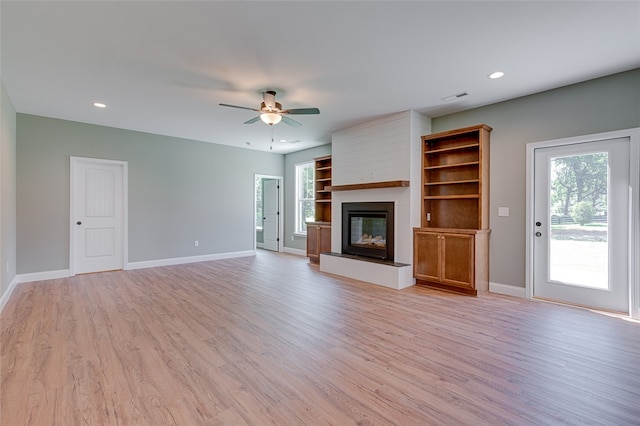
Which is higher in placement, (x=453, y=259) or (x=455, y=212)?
(x=455, y=212)

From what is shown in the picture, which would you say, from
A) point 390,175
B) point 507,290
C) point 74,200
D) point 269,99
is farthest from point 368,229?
point 74,200

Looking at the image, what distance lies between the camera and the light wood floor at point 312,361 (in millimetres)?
1824

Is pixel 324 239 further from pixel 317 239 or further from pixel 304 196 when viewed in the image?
pixel 304 196

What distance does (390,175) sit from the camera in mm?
5074

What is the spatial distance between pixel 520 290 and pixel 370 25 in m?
3.98

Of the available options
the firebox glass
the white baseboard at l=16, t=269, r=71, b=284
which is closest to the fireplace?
the firebox glass

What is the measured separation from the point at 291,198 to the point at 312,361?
616 cm

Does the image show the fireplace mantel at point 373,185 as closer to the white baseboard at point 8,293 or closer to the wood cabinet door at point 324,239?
the wood cabinet door at point 324,239

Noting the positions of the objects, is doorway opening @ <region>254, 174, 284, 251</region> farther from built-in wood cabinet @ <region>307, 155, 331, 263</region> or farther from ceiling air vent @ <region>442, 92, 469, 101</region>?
ceiling air vent @ <region>442, 92, 469, 101</region>

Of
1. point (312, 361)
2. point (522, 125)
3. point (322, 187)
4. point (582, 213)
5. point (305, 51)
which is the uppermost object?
point (305, 51)

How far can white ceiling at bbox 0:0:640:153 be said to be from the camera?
2363 mm

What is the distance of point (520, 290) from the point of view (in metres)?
4.20

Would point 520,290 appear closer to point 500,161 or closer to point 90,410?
point 500,161

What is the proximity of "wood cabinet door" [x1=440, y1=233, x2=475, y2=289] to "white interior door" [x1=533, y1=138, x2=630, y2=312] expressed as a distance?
0.83 m
